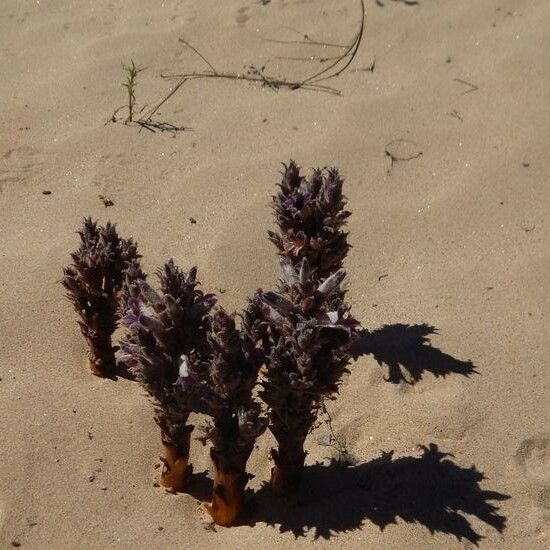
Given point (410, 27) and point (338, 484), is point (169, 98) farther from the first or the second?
point (338, 484)

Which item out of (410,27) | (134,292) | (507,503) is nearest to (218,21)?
(410,27)

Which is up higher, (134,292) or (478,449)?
(134,292)

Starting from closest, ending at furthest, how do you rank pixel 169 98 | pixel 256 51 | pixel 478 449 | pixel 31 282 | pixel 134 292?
pixel 134 292, pixel 478 449, pixel 31 282, pixel 169 98, pixel 256 51

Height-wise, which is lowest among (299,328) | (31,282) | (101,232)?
(31,282)

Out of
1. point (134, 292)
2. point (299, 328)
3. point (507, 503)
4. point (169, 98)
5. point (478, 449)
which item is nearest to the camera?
point (299, 328)

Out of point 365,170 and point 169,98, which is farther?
point 169,98

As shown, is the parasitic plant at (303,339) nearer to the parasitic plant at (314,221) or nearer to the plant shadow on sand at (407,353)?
the parasitic plant at (314,221)

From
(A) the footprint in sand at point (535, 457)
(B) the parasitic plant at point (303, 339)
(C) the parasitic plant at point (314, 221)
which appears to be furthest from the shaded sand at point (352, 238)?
(C) the parasitic plant at point (314, 221)

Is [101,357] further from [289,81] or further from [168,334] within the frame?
[289,81]
